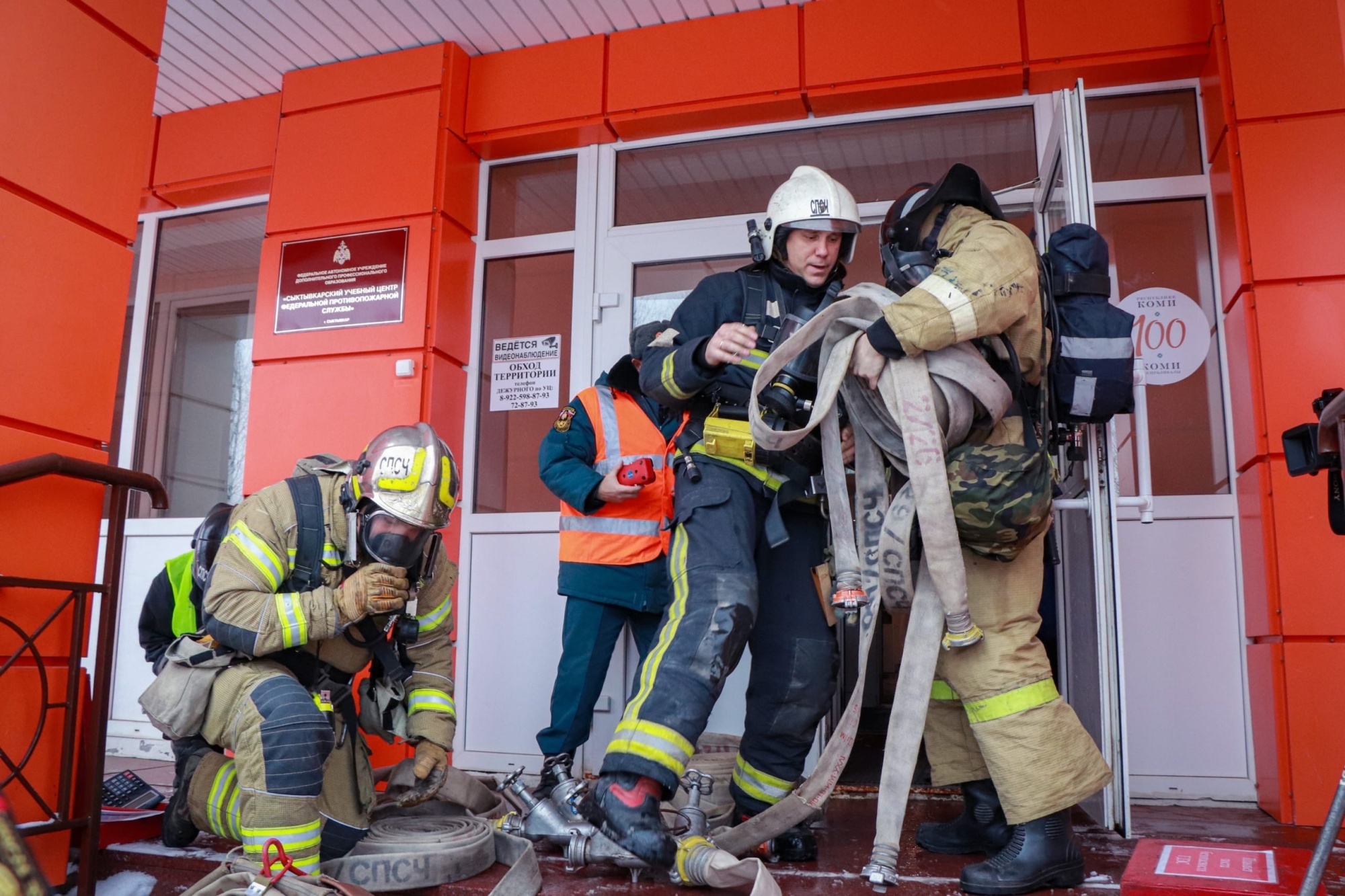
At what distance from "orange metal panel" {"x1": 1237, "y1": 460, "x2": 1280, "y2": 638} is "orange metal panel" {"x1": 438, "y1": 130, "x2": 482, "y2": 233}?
3.78m

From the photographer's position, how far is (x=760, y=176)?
5000 mm

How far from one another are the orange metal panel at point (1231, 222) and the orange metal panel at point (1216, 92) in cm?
7

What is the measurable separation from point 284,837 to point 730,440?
1.51 metres

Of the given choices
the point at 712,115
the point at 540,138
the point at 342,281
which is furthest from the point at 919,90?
the point at 342,281

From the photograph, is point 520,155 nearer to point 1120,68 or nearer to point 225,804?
point 1120,68

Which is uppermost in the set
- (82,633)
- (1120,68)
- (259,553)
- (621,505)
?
(1120,68)

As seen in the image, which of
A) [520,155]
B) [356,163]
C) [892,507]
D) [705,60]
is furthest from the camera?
[520,155]

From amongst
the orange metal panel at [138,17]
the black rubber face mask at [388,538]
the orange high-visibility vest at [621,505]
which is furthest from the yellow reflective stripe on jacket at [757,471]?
the orange metal panel at [138,17]

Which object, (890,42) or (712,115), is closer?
(890,42)

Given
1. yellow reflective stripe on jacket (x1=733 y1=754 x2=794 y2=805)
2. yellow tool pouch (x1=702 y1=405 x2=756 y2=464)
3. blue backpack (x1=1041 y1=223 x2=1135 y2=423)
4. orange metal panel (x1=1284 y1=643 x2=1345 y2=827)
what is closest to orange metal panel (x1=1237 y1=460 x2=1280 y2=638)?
orange metal panel (x1=1284 y1=643 x2=1345 y2=827)

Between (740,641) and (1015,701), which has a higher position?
(740,641)

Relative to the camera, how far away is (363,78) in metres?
5.21

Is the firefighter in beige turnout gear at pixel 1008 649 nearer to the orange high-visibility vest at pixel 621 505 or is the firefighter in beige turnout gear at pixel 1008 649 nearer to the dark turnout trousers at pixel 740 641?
the dark turnout trousers at pixel 740 641

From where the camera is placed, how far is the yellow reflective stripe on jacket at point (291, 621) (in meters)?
2.64
